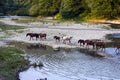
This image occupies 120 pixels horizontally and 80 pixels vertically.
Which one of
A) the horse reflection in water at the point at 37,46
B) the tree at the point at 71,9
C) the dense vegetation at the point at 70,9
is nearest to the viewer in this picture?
the horse reflection in water at the point at 37,46

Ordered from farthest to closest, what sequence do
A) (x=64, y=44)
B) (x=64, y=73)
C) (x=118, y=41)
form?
(x=118, y=41) → (x=64, y=44) → (x=64, y=73)

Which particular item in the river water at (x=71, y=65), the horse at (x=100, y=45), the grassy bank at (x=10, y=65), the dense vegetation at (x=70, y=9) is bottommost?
the river water at (x=71, y=65)

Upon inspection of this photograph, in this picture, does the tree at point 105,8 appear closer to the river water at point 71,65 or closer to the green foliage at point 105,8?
the green foliage at point 105,8

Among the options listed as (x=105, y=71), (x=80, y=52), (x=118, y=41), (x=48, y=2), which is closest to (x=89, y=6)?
(x=48, y=2)

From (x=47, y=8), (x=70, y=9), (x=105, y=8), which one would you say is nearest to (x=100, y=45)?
(x=105, y=8)

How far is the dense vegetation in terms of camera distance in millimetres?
92562

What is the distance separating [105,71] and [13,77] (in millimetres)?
8516

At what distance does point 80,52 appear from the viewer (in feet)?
131

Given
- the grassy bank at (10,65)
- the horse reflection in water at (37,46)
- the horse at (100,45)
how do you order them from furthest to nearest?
the horse reflection in water at (37,46) → the horse at (100,45) → the grassy bank at (10,65)

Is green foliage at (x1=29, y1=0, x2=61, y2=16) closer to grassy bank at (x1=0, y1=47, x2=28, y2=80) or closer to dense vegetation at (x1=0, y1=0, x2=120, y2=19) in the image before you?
dense vegetation at (x1=0, y1=0, x2=120, y2=19)

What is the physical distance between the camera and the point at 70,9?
10175 cm

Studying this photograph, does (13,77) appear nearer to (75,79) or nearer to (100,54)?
(75,79)

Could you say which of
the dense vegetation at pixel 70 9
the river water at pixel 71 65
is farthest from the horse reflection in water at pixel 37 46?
the dense vegetation at pixel 70 9

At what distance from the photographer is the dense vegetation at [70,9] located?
3644 inches
